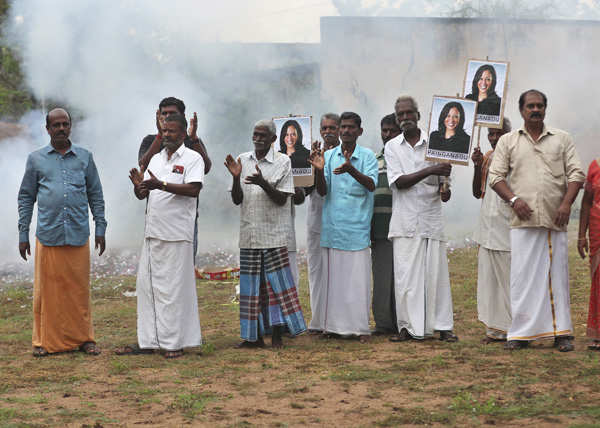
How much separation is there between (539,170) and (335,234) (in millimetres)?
1949

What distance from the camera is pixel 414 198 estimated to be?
685cm

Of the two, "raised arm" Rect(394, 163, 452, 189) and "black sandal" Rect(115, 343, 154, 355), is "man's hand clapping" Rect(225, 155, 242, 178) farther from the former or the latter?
"black sandal" Rect(115, 343, 154, 355)

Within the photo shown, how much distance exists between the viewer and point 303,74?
59.4ft

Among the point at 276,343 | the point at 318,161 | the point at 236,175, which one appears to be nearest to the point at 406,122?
the point at 318,161

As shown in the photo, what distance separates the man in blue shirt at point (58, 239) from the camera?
650 cm

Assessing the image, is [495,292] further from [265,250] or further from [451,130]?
[265,250]

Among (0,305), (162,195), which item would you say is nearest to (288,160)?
(162,195)

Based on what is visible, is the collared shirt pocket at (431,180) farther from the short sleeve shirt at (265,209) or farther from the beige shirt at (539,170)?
the short sleeve shirt at (265,209)

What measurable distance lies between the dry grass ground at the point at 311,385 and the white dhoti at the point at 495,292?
221 millimetres

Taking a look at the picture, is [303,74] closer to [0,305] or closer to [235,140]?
[235,140]

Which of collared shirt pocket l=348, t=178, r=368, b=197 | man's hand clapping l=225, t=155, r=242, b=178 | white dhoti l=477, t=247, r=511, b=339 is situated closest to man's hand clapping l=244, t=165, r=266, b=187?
man's hand clapping l=225, t=155, r=242, b=178

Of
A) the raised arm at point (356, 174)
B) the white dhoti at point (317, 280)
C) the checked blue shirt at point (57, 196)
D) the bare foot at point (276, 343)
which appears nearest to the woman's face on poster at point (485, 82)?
the raised arm at point (356, 174)

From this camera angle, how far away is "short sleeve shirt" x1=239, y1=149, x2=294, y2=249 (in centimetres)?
658

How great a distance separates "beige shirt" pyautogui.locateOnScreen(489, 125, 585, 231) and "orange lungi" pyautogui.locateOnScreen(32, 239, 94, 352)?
372 centimetres
